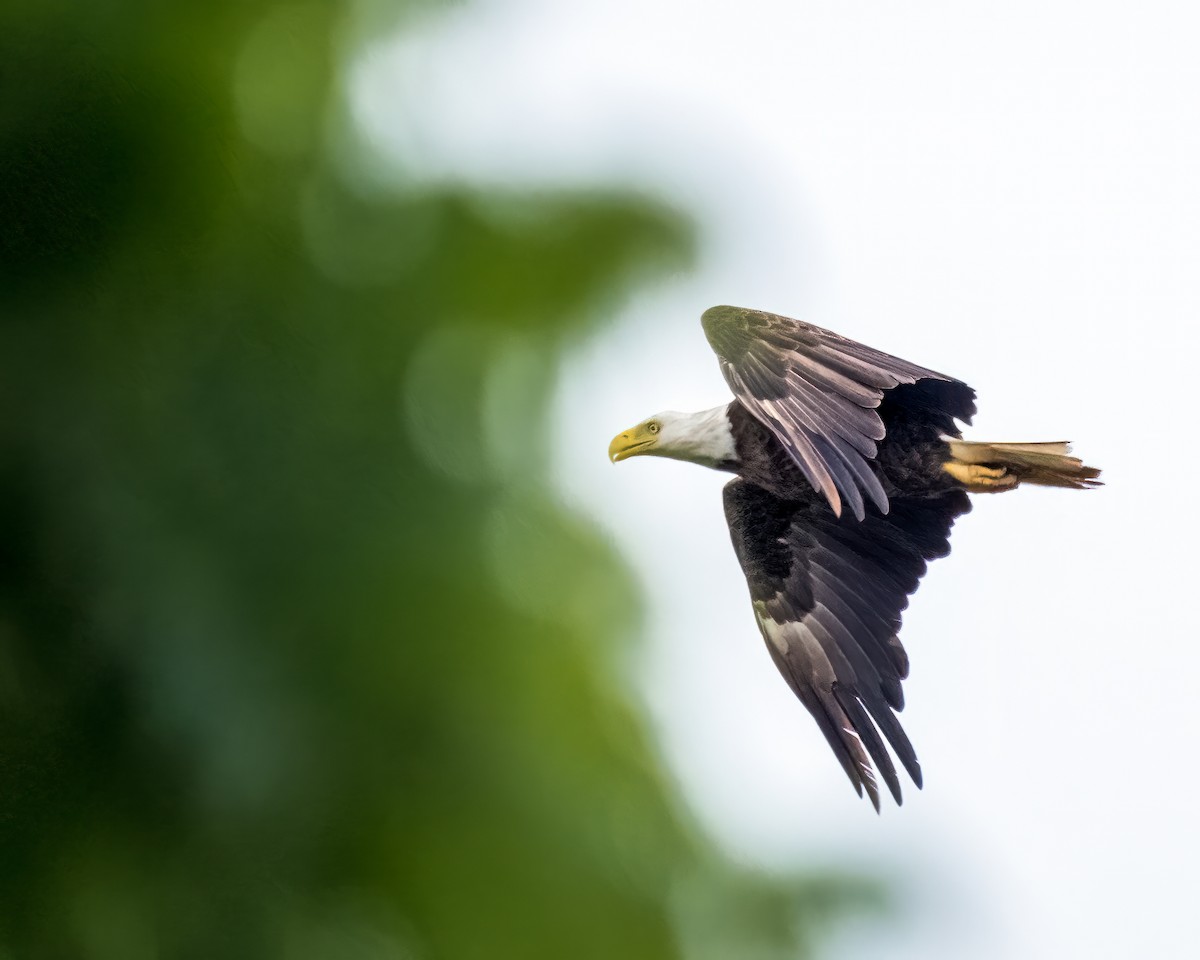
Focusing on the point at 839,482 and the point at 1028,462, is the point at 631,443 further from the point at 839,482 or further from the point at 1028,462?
the point at 839,482

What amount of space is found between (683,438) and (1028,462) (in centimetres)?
158

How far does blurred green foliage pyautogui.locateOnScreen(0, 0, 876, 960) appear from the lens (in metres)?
9.01

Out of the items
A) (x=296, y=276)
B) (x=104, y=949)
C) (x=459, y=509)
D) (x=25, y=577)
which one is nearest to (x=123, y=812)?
(x=104, y=949)

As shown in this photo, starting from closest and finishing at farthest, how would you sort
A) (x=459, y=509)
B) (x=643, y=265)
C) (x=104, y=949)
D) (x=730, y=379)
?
(x=730, y=379) < (x=104, y=949) < (x=459, y=509) < (x=643, y=265)

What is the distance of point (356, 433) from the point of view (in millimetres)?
9836

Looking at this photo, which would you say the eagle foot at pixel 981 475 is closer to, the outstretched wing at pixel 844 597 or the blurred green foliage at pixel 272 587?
the outstretched wing at pixel 844 597

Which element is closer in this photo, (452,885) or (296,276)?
(452,885)

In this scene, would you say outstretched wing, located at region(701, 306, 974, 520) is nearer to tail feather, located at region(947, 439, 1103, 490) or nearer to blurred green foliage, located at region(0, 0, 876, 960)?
tail feather, located at region(947, 439, 1103, 490)

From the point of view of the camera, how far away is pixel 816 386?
6.49 meters

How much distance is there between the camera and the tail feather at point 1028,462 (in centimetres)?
678

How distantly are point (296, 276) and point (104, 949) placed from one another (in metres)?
3.82

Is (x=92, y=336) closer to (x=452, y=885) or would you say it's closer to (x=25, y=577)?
(x=25, y=577)

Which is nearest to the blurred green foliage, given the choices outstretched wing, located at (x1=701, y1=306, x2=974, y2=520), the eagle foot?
outstretched wing, located at (x1=701, y1=306, x2=974, y2=520)

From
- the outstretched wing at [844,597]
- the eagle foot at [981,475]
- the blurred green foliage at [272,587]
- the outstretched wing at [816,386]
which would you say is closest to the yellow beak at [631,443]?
the outstretched wing at [844,597]
